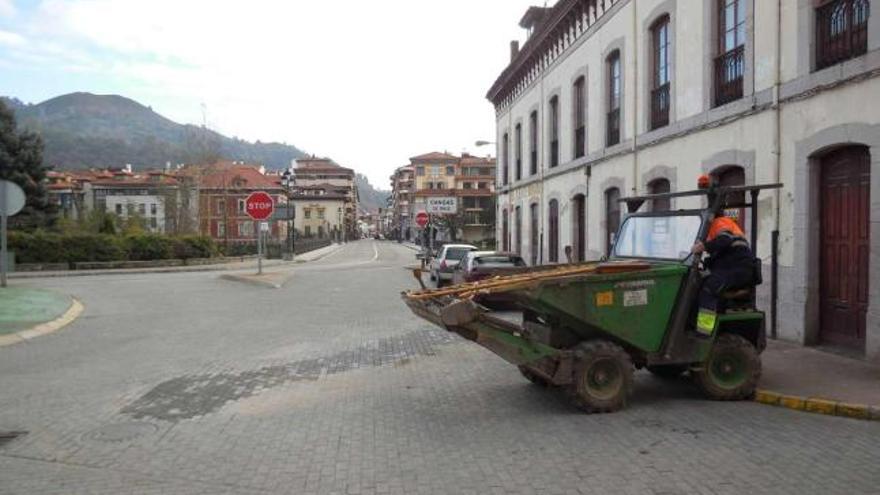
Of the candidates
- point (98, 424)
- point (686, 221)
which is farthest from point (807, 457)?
point (98, 424)

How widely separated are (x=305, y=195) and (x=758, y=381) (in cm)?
13656

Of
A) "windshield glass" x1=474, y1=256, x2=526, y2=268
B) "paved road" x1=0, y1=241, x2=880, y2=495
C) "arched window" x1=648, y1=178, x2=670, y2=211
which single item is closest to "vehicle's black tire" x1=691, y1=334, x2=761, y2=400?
"paved road" x1=0, y1=241, x2=880, y2=495

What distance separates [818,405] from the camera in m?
7.00

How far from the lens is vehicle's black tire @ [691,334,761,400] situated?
7359mm

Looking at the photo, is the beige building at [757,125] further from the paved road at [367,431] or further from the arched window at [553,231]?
the paved road at [367,431]

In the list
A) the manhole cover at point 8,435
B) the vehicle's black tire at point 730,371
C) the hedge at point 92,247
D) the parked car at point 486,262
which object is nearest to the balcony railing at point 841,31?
the vehicle's black tire at point 730,371

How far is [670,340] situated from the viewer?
23.5 ft

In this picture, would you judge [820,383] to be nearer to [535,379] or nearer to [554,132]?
[535,379]

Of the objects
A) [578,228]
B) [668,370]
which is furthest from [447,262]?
[668,370]

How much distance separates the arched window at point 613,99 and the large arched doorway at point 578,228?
3.09 m

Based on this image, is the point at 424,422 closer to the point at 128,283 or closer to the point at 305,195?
the point at 128,283

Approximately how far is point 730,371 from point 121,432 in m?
5.89

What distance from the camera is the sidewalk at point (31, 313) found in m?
12.3

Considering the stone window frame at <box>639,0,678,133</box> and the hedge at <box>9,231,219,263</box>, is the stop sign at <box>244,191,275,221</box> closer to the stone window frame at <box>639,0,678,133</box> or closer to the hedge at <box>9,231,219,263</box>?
the hedge at <box>9,231,219,263</box>
